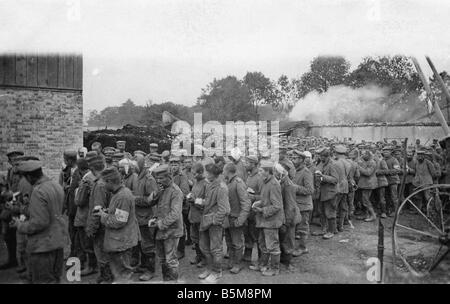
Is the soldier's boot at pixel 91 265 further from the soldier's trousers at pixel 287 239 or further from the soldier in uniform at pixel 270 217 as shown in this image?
the soldier's trousers at pixel 287 239

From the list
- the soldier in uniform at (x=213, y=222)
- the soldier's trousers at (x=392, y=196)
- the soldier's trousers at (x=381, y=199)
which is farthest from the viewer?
the soldier's trousers at (x=392, y=196)

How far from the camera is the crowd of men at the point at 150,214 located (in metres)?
4.68

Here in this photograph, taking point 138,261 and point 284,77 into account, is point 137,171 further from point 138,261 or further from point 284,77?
point 284,77

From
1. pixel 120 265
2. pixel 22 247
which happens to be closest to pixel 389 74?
pixel 120 265

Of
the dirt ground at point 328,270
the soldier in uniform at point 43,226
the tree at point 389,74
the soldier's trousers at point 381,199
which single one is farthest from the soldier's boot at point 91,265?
the tree at point 389,74

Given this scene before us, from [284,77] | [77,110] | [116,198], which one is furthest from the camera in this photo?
[284,77]

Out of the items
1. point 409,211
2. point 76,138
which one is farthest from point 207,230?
point 409,211

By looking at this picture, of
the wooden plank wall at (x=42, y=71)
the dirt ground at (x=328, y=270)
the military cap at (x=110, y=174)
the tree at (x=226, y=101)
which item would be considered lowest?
the dirt ground at (x=328, y=270)

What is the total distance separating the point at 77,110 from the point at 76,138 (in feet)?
2.63

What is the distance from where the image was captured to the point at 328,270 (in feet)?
21.6

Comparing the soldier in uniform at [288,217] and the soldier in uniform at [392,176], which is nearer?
the soldier in uniform at [288,217]

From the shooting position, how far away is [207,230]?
6188 millimetres

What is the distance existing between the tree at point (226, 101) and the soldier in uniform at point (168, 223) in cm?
2607

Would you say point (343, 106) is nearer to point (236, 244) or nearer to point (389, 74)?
point (389, 74)
